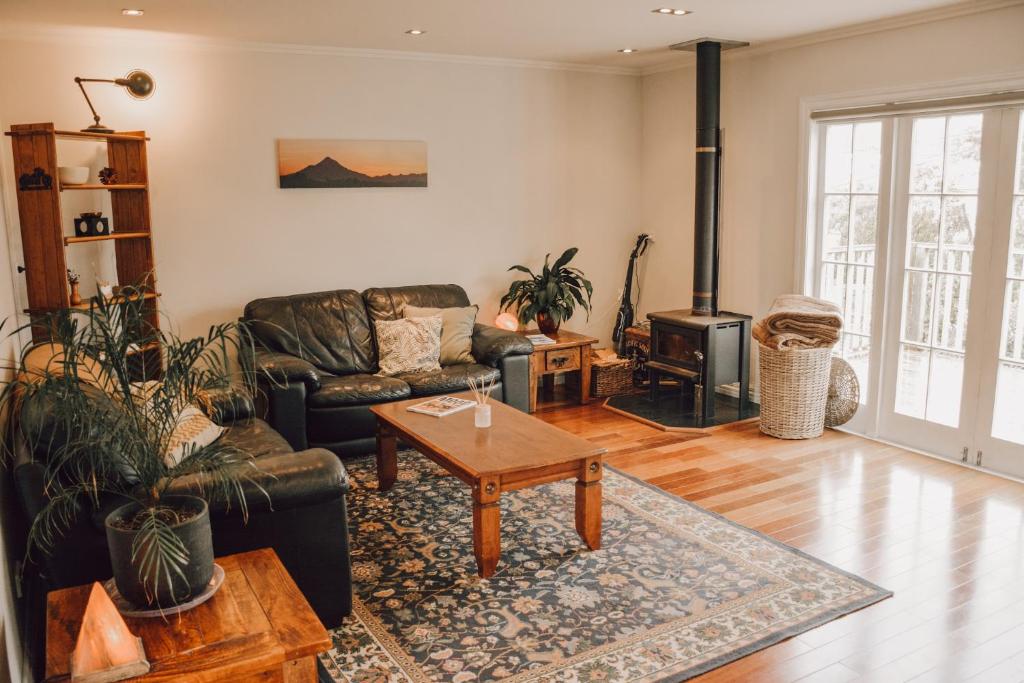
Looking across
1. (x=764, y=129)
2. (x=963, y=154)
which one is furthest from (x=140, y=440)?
(x=764, y=129)

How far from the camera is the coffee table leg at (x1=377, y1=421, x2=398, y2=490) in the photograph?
4.28m

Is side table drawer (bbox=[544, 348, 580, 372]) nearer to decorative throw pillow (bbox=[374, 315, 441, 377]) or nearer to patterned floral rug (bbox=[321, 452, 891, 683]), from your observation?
decorative throw pillow (bbox=[374, 315, 441, 377])

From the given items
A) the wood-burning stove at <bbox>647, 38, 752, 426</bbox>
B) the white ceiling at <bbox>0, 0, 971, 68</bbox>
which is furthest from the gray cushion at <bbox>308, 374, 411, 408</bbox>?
the white ceiling at <bbox>0, 0, 971, 68</bbox>

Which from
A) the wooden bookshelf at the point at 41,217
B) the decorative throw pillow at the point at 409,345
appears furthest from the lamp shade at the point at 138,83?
the decorative throw pillow at the point at 409,345

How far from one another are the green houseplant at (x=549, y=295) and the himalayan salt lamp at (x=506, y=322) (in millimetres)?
58

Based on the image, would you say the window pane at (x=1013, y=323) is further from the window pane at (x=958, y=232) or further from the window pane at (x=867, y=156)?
the window pane at (x=867, y=156)

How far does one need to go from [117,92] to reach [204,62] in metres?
0.55

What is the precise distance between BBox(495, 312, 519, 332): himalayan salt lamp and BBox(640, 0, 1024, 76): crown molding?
2.29 metres

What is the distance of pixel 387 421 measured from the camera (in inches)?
162

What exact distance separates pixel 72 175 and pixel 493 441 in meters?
2.73

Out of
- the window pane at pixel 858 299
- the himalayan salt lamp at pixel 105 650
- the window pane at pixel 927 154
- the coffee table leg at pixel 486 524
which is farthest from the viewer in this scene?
the window pane at pixel 858 299

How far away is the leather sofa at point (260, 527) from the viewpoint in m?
2.56

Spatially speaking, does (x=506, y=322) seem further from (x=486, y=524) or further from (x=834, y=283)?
(x=486, y=524)

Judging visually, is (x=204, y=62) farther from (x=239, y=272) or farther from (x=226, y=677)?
(x=226, y=677)
